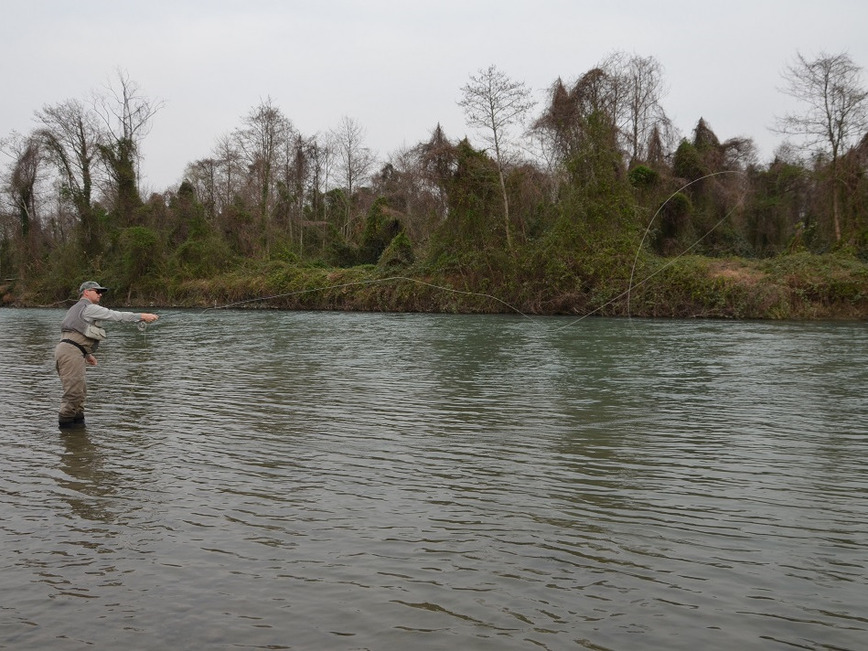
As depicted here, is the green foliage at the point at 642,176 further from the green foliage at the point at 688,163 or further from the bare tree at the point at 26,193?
the bare tree at the point at 26,193

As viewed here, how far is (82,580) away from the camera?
4684mm

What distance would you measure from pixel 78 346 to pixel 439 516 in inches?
228

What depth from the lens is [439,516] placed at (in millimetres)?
5926

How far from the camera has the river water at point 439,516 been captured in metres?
4.15

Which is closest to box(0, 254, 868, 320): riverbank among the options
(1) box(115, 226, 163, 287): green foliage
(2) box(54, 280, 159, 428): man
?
(1) box(115, 226, 163, 287): green foliage

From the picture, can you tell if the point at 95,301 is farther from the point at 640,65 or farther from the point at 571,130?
the point at 640,65

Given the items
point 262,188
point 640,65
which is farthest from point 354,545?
point 262,188

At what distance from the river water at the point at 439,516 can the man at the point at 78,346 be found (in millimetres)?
351

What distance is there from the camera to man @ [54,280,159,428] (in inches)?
369

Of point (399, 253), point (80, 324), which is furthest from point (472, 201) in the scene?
point (80, 324)

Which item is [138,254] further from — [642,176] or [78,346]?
[78,346]

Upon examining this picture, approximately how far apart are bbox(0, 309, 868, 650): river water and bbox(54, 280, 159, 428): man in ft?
1.15

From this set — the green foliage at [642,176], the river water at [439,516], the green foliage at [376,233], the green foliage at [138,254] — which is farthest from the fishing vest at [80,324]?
the green foliage at [376,233]

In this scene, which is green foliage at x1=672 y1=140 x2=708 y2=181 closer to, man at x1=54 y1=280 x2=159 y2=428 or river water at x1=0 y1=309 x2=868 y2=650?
river water at x1=0 y1=309 x2=868 y2=650
